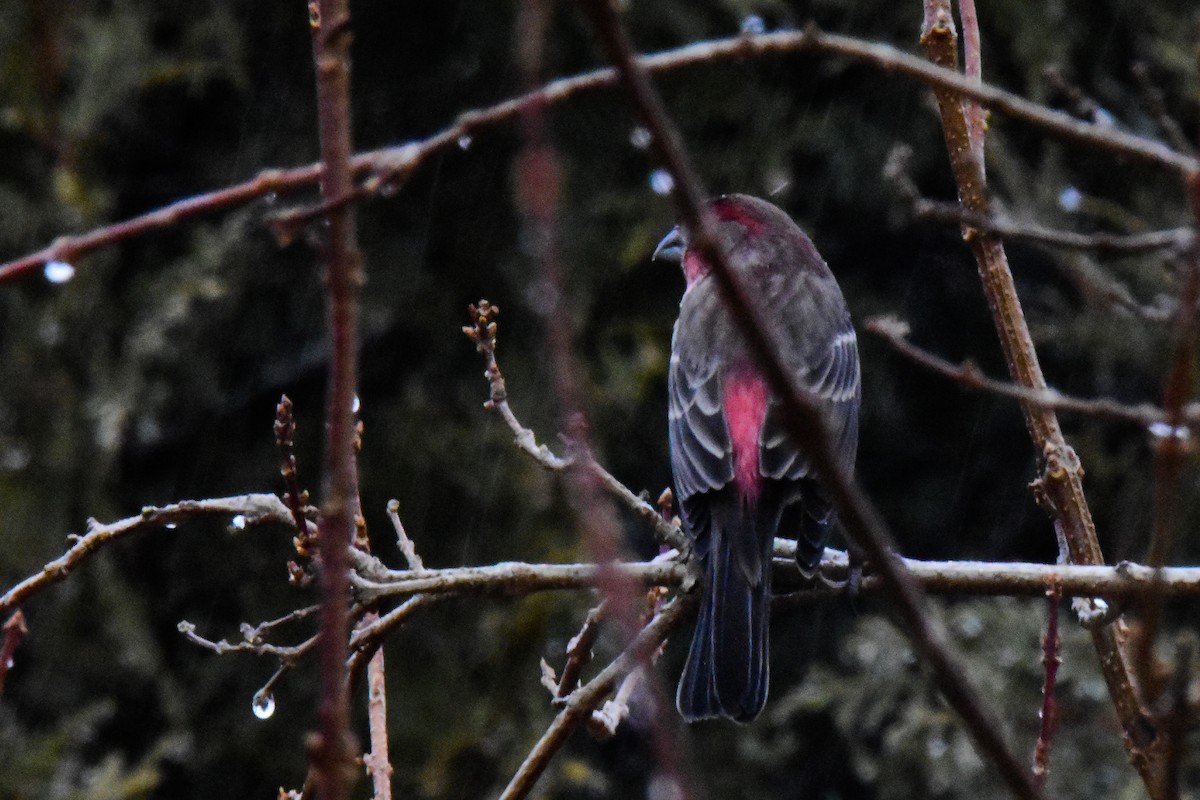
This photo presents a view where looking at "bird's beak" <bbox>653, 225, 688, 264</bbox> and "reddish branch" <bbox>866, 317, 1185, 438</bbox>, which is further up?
"bird's beak" <bbox>653, 225, 688, 264</bbox>

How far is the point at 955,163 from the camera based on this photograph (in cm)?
263

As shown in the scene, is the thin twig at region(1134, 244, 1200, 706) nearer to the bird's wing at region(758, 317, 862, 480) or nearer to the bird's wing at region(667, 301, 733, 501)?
the bird's wing at region(667, 301, 733, 501)

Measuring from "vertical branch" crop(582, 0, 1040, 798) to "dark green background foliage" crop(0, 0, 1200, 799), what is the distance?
5.21 m

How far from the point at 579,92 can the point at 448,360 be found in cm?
577

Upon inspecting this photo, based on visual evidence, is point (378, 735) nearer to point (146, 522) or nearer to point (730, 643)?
point (146, 522)

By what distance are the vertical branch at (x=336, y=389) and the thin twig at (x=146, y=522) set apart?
4.09ft

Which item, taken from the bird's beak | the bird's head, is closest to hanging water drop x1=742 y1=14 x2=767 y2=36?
the bird's head

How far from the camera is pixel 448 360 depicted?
7.01 meters

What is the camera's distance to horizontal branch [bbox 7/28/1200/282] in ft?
3.73

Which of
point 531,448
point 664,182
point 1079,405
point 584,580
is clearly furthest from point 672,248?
point 664,182

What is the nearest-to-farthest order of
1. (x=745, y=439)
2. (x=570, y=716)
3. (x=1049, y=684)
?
(x=1049, y=684) < (x=570, y=716) < (x=745, y=439)

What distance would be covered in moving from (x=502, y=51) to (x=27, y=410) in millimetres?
2598

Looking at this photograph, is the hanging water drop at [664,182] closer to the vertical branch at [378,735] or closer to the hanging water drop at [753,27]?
the hanging water drop at [753,27]

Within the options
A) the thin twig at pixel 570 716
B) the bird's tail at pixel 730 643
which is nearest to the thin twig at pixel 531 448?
the thin twig at pixel 570 716
